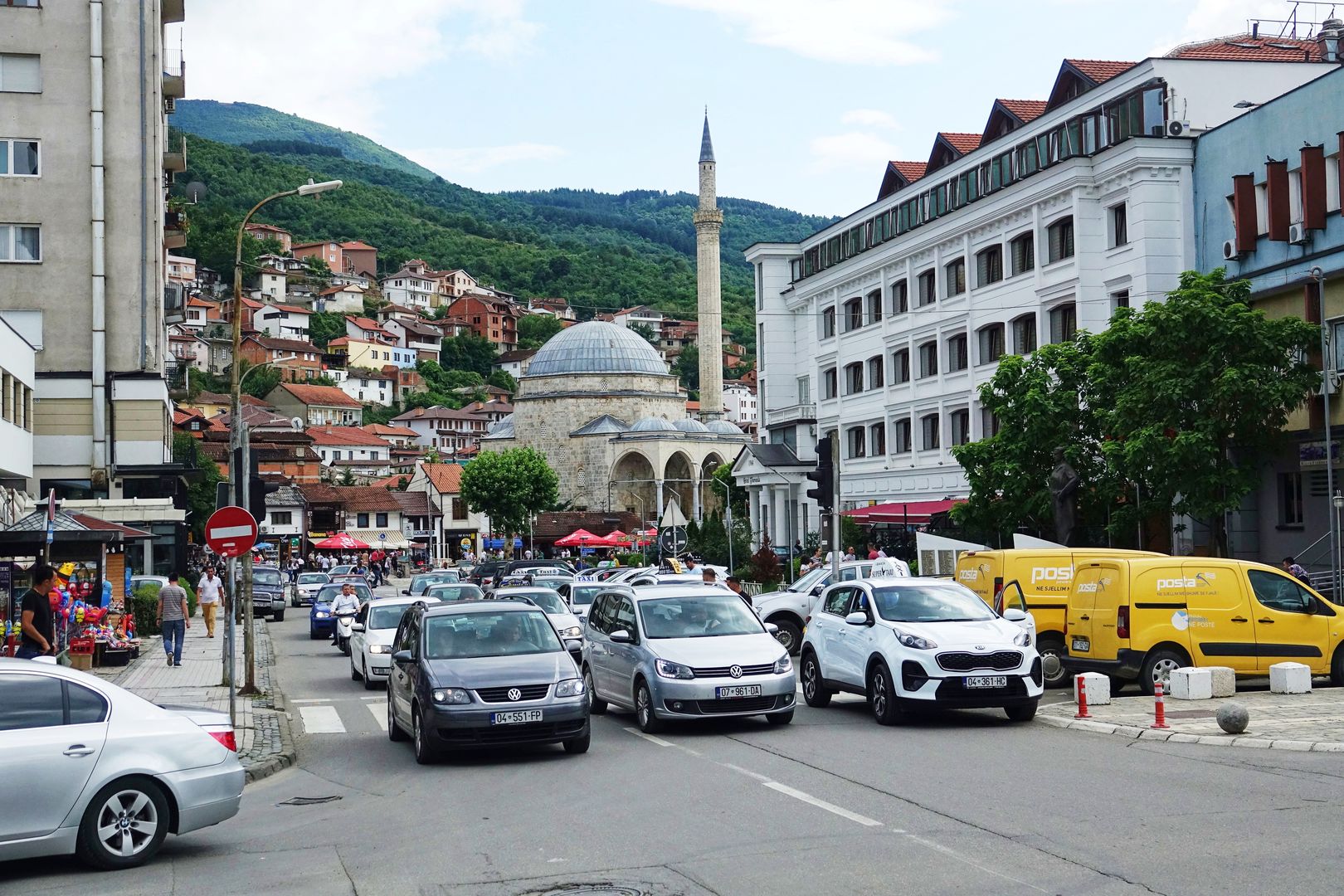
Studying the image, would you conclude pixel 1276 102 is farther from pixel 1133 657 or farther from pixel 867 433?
pixel 867 433

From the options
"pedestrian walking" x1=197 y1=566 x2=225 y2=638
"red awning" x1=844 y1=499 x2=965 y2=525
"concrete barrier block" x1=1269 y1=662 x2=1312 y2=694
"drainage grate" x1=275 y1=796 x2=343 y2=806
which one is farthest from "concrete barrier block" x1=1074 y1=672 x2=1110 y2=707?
"red awning" x1=844 y1=499 x2=965 y2=525

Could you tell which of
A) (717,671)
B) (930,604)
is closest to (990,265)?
(930,604)

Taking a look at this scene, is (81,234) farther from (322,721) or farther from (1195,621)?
(1195,621)

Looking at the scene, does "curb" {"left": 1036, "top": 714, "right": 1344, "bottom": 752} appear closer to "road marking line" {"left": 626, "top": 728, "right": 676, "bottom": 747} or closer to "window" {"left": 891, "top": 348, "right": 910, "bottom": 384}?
"road marking line" {"left": 626, "top": 728, "right": 676, "bottom": 747}

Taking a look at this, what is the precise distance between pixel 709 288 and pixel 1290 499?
77577mm

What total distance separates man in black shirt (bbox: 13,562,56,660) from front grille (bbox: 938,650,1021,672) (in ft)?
28.9

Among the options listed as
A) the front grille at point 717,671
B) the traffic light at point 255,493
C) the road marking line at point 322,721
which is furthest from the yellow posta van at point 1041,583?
the traffic light at point 255,493

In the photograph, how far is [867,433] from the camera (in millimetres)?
53219

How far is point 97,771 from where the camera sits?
9.00 metres

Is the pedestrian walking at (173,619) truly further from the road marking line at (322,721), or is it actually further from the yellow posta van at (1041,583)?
the yellow posta van at (1041,583)

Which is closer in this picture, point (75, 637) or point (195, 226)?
point (75, 637)

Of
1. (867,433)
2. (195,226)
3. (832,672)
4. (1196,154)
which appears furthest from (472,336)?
(832,672)

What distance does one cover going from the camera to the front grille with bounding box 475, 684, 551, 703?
13.4 m

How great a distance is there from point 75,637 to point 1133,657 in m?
16.7
